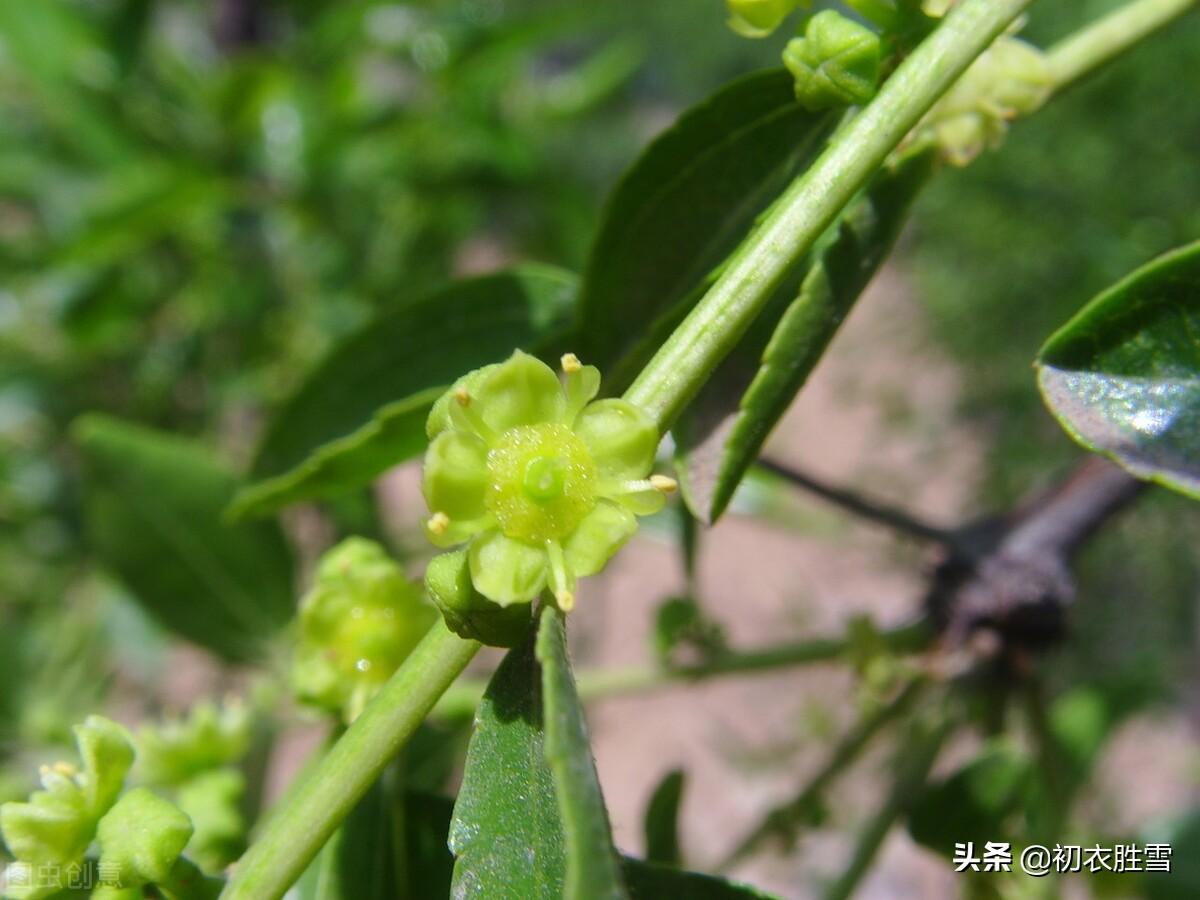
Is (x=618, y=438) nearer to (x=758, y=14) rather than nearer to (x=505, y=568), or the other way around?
(x=505, y=568)

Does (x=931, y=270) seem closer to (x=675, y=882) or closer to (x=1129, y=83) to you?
(x=1129, y=83)

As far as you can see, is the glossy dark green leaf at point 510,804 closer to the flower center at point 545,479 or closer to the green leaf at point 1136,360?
the flower center at point 545,479

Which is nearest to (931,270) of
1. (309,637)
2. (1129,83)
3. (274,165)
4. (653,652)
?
(1129,83)

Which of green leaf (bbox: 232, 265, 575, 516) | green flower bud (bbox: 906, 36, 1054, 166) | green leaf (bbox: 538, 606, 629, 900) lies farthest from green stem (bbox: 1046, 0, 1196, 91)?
green leaf (bbox: 538, 606, 629, 900)

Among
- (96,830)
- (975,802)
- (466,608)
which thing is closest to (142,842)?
(96,830)

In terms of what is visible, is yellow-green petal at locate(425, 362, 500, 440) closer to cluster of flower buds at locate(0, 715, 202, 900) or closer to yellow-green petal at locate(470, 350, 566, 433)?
yellow-green petal at locate(470, 350, 566, 433)

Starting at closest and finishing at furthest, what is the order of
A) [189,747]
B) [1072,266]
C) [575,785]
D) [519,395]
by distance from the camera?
[575,785], [519,395], [189,747], [1072,266]
